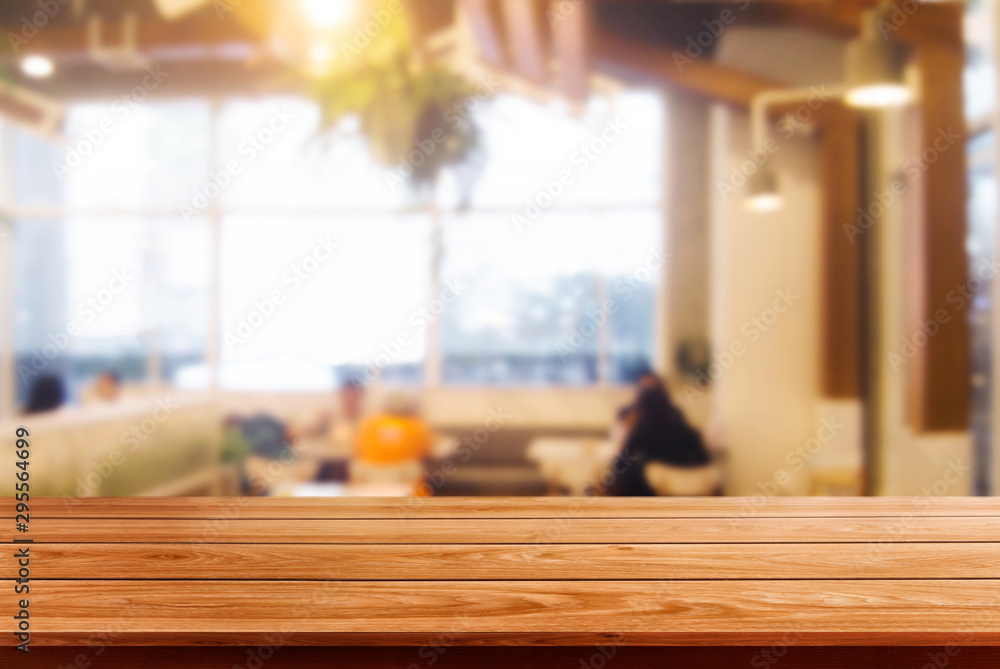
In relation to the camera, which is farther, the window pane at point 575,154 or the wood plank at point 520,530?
the window pane at point 575,154

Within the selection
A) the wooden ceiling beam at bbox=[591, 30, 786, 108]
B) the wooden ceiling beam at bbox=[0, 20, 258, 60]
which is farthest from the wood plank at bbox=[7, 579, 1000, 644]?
the wooden ceiling beam at bbox=[0, 20, 258, 60]

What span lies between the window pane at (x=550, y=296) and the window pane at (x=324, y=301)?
11 cm

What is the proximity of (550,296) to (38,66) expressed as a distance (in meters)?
1.58

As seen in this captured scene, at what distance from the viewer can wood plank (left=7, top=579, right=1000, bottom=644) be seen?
86 cm

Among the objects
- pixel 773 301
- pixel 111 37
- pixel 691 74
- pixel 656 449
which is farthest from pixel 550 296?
pixel 111 37

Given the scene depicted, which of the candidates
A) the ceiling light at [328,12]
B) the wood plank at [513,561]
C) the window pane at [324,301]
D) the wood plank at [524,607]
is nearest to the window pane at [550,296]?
the window pane at [324,301]

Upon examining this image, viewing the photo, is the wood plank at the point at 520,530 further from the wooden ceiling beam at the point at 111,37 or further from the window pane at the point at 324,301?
the wooden ceiling beam at the point at 111,37

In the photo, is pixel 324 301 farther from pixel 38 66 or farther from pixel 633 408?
pixel 38 66

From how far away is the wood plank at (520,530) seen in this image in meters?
1.13

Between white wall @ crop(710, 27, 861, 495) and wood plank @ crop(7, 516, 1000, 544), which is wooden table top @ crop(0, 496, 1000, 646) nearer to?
wood plank @ crop(7, 516, 1000, 544)
